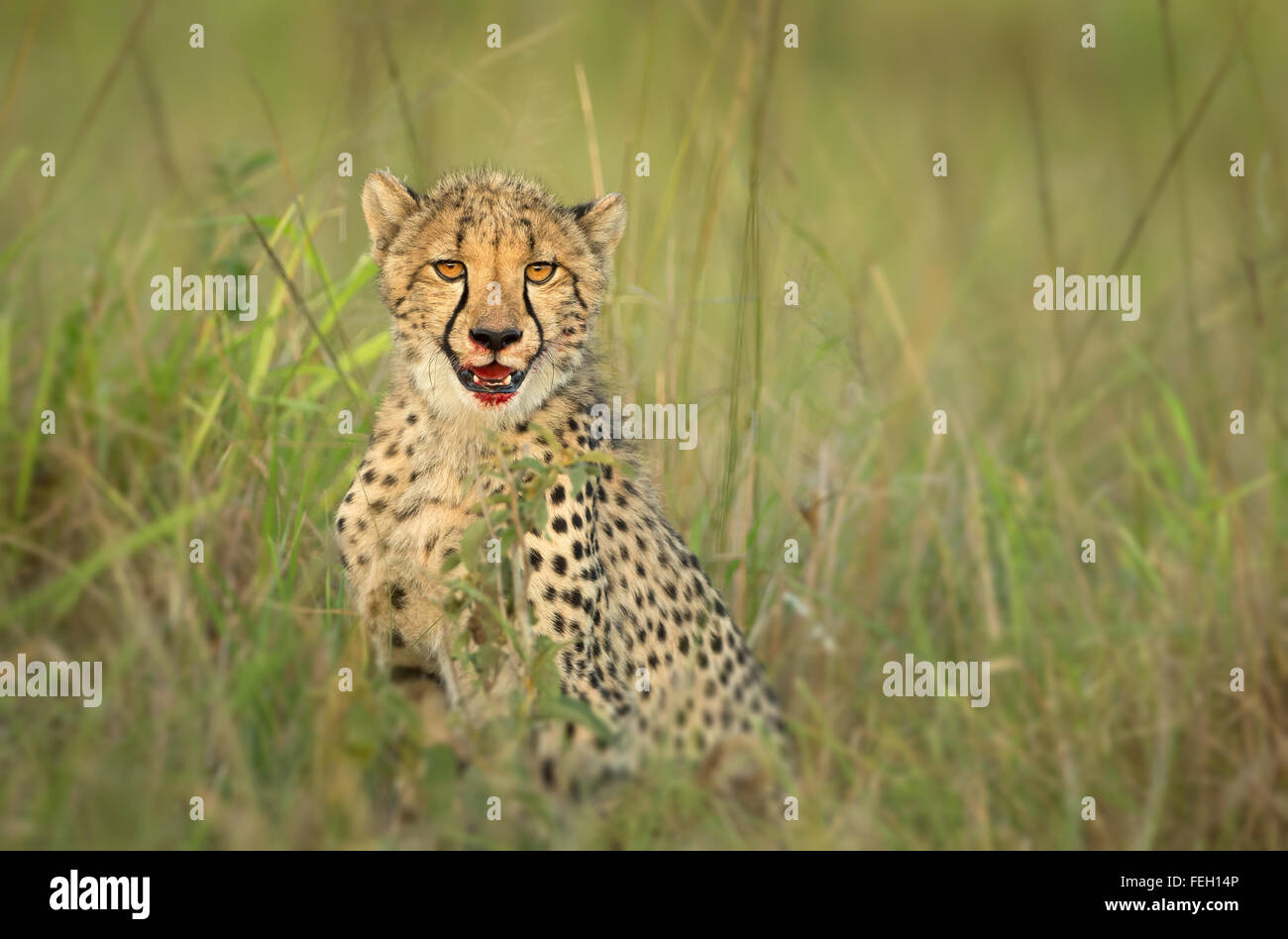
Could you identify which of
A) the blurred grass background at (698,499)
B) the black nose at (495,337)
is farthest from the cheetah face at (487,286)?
the blurred grass background at (698,499)

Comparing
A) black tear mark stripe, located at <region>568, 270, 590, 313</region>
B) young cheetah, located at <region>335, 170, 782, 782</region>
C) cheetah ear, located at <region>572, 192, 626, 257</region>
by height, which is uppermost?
cheetah ear, located at <region>572, 192, 626, 257</region>

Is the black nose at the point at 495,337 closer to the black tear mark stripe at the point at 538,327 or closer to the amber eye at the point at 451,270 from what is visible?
the black tear mark stripe at the point at 538,327

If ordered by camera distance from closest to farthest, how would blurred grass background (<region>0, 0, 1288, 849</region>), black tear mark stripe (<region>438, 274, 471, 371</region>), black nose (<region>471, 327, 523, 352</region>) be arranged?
blurred grass background (<region>0, 0, 1288, 849</region>), black nose (<region>471, 327, 523, 352</region>), black tear mark stripe (<region>438, 274, 471, 371</region>)

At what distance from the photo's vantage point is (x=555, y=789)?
3.21 m

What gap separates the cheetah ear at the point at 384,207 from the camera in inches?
141

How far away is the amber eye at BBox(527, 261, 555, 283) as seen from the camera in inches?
137

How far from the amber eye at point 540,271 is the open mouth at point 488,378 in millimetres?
258

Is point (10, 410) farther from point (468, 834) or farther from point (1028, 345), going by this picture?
point (1028, 345)

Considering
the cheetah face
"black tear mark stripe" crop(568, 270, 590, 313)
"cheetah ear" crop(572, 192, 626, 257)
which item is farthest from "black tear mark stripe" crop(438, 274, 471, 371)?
"cheetah ear" crop(572, 192, 626, 257)

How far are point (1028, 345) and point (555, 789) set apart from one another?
4.34 m

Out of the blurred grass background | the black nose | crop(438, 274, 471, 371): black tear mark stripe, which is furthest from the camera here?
crop(438, 274, 471, 371): black tear mark stripe

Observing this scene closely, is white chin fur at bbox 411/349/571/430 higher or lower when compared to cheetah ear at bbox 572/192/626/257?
lower

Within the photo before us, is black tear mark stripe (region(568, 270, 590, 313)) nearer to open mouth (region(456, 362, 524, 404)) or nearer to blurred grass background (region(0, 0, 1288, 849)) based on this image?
open mouth (region(456, 362, 524, 404))
